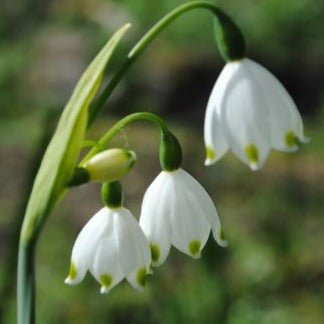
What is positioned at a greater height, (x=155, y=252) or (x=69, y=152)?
(x=69, y=152)

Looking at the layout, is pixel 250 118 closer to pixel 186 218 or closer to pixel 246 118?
pixel 246 118

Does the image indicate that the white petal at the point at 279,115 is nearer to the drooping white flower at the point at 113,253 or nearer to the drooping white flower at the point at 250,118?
the drooping white flower at the point at 250,118

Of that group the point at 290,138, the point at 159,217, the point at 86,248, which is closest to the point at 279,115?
the point at 290,138

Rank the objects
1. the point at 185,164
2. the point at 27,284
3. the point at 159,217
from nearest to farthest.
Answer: the point at 27,284 < the point at 159,217 < the point at 185,164

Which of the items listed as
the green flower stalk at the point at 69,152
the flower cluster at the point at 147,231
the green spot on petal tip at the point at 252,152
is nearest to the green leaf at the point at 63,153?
the green flower stalk at the point at 69,152

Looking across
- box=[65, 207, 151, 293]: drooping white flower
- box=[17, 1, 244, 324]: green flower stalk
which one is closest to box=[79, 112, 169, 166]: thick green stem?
box=[17, 1, 244, 324]: green flower stalk

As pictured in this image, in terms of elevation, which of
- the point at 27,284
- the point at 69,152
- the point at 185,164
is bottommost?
the point at 185,164

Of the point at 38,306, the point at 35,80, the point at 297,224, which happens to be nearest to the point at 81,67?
the point at 35,80
